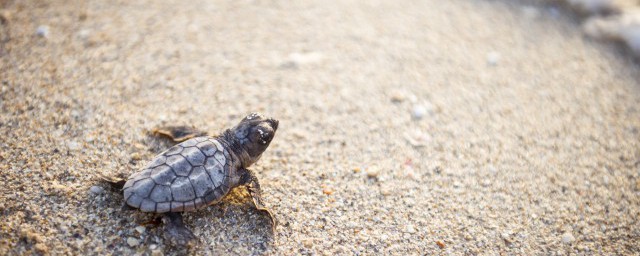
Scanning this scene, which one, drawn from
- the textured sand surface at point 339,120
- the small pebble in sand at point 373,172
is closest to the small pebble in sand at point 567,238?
the textured sand surface at point 339,120

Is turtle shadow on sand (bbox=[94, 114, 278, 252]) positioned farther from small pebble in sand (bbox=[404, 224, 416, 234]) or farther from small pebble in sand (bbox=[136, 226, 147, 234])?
small pebble in sand (bbox=[404, 224, 416, 234])

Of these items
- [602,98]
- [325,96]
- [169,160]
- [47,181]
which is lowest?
[602,98]

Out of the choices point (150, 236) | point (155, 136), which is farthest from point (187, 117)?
point (150, 236)

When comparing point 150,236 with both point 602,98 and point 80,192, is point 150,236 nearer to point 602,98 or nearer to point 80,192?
point 80,192

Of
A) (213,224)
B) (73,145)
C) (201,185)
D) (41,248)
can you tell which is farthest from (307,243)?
(73,145)

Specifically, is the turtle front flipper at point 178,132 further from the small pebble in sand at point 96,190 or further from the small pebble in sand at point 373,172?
the small pebble in sand at point 373,172

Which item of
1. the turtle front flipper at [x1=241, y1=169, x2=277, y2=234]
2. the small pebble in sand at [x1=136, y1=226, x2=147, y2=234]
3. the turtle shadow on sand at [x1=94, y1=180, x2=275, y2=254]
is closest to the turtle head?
the turtle front flipper at [x1=241, y1=169, x2=277, y2=234]

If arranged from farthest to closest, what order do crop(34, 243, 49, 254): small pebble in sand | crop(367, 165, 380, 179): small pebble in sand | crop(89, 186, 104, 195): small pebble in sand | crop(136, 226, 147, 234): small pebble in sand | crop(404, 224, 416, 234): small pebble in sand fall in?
crop(367, 165, 380, 179): small pebble in sand, crop(404, 224, 416, 234): small pebble in sand, crop(89, 186, 104, 195): small pebble in sand, crop(136, 226, 147, 234): small pebble in sand, crop(34, 243, 49, 254): small pebble in sand
